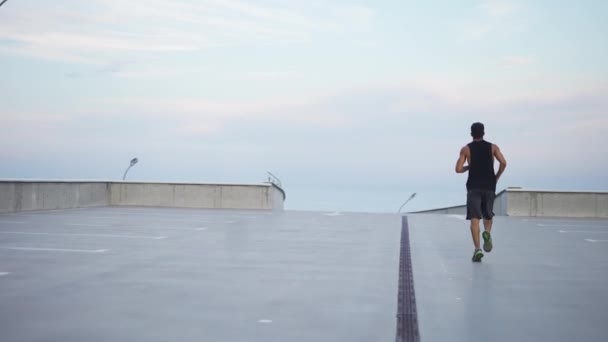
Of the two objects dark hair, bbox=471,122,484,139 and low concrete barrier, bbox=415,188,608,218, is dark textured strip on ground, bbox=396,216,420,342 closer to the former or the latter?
dark hair, bbox=471,122,484,139

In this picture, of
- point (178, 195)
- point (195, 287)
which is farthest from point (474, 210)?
point (178, 195)

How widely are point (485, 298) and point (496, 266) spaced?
279cm

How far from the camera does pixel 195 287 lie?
724 cm

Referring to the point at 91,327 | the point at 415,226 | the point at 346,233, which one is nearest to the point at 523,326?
the point at 91,327

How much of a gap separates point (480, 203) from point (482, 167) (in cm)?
51

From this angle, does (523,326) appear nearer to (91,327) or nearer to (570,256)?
(91,327)

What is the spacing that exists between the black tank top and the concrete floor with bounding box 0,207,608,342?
1.09 metres

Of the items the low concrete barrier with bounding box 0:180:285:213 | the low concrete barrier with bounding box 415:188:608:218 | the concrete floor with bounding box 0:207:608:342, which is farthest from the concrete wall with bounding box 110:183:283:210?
the concrete floor with bounding box 0:207:608:342

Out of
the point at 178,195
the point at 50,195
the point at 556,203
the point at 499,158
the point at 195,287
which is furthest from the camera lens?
the point at 178,195

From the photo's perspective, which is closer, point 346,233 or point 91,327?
point 91,327

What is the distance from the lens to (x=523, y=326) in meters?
5.53

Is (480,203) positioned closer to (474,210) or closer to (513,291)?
(474,210)

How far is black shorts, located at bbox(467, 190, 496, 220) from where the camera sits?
10188 mm

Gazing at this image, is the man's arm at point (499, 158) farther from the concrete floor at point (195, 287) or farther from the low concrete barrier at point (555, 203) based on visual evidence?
the low concrete barrier at point (555, 203)
